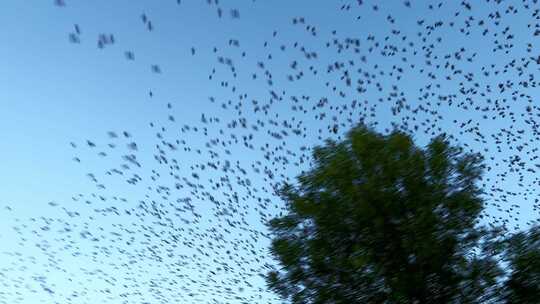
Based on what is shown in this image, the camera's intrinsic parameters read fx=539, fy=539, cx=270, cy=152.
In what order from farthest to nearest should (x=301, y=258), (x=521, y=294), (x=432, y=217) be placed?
(x=301, y=258), (x=432, y=217), (x=521, y=294)

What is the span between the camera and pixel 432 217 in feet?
44.9

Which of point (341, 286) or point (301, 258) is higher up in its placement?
A: point (301, 258)

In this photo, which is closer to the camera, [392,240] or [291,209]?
[392,240]

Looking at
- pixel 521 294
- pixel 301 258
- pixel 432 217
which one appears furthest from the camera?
pixel 301 258

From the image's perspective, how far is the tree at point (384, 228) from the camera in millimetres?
13148

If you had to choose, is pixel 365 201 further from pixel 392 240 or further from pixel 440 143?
pixel 440 143

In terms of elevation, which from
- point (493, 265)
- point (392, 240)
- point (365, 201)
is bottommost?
point (493, 265)

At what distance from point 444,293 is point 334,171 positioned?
4203mm

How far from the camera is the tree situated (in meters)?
13.1

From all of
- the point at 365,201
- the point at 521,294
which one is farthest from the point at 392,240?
the point at 521,294

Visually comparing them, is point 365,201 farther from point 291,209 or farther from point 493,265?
point 493,265

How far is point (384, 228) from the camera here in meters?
13.7

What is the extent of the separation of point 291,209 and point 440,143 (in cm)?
463

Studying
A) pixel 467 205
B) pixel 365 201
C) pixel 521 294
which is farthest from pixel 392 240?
pixel 521 294
